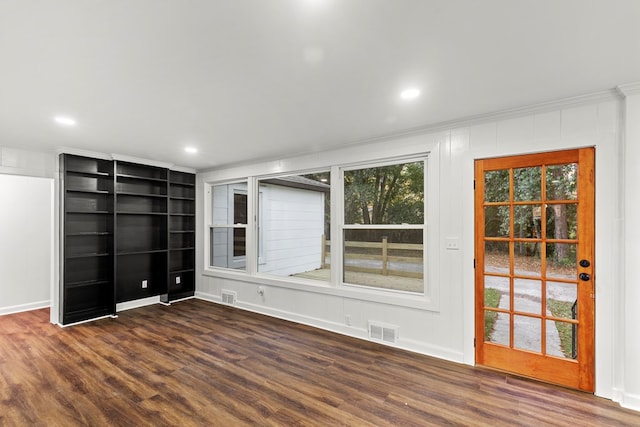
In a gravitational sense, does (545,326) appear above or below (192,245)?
below

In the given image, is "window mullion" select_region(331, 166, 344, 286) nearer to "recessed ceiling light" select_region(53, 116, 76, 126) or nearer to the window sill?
the window sill

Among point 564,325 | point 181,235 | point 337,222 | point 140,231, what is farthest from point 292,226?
point 564,325

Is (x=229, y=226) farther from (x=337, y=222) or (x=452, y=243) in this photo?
(x=452, y=243)

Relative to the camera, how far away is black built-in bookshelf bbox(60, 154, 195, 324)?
14.6ft

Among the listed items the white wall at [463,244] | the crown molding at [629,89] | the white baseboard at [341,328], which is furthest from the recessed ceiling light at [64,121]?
the crown molding at [629,89]

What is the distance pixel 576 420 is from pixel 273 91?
10.9ft

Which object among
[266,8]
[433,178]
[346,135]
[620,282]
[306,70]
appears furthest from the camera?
[346,135]

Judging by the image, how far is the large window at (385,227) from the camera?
358 centimetres

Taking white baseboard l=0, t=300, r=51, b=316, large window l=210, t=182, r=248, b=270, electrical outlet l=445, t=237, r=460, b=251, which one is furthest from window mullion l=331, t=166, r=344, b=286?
white baseboard l=0, t=300, r=51, b=316

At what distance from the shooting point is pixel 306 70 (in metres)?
2.10

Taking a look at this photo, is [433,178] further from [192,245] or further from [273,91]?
[192,245]

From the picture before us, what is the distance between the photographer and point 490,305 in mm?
3006

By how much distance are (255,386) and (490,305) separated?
2.35 m

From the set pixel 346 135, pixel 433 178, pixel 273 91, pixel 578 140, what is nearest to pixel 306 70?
pixel 273 91
